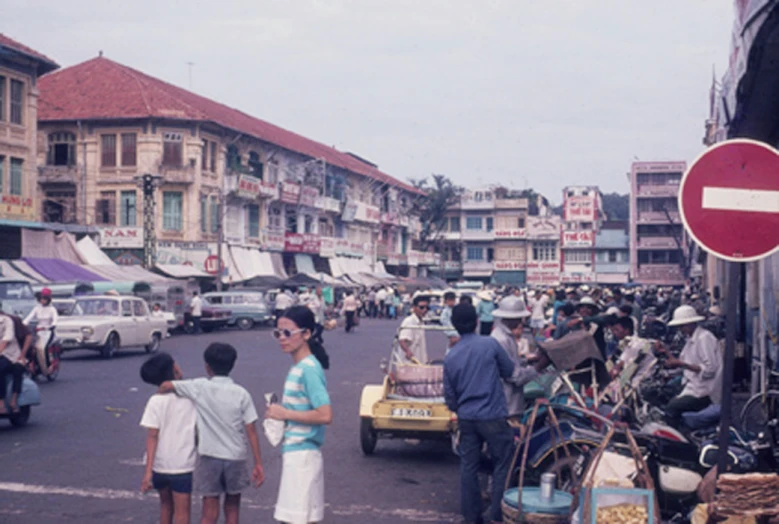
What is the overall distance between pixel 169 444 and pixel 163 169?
136ft

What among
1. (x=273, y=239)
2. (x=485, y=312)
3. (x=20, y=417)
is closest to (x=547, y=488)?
(x=20, y=417)

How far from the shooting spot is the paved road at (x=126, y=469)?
733cm

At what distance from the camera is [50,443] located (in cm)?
1030

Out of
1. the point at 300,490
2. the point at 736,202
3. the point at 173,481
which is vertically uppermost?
the point at 736,202

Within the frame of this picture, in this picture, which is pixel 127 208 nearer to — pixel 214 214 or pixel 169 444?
pixel 214 214

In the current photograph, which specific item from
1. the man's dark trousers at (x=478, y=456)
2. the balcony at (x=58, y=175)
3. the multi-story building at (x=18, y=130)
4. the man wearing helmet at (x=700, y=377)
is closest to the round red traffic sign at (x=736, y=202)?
the man's dark trousers at (x=478, y=456)

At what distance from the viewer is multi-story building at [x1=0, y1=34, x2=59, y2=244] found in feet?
107

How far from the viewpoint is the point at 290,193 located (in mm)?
55844

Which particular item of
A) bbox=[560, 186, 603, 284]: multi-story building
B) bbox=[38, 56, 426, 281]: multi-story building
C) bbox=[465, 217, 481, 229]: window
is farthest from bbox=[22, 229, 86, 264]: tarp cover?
bbox=[560, 186, 603, 284]: multi-story building

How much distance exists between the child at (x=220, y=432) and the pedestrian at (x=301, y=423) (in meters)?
0.54

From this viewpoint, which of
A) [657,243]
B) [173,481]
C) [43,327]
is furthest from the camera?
[657,243]

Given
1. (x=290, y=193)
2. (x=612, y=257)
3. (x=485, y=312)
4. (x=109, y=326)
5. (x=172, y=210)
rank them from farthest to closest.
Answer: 1. (x=612, y=257)
2. (x=290, y=193)
3. (x=172, y=210)
4. (x=109, y=326)
5. (x=485, y=312)

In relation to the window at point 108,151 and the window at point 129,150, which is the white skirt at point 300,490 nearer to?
the window at point 129,150

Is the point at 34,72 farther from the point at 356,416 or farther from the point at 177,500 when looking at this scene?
the point at 177,500
